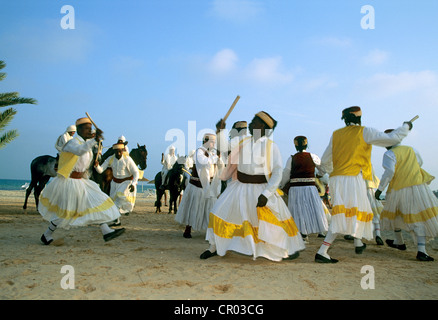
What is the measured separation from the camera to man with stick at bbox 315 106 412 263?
4.55 metres

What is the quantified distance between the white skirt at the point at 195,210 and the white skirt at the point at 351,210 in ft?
10.1

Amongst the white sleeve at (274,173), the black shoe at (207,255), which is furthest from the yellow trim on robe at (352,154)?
the black shoe at (207,255)

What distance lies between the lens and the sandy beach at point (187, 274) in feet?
10.5

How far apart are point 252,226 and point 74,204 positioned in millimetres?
2877

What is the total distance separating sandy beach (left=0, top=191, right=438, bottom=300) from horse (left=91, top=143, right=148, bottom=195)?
474cm

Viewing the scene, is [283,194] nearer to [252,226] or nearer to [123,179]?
[252,226]

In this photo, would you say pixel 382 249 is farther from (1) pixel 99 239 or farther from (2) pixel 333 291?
(1) pixel 99 239

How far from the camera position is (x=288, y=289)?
3.37 meters

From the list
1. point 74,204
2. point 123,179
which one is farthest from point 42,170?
point 74,204

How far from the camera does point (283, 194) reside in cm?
492

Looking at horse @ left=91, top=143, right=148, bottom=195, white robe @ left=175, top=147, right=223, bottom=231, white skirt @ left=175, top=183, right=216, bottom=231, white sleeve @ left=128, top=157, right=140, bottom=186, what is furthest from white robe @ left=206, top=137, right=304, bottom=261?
horse @ left=91, top=143, right=148, bottom=195

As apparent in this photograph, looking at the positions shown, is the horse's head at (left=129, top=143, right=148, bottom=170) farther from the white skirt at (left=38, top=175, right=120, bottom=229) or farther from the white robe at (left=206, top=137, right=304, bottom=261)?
the white robe at (left=206, top=137, right=304, bottom=261)

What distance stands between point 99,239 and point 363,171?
479 cm
